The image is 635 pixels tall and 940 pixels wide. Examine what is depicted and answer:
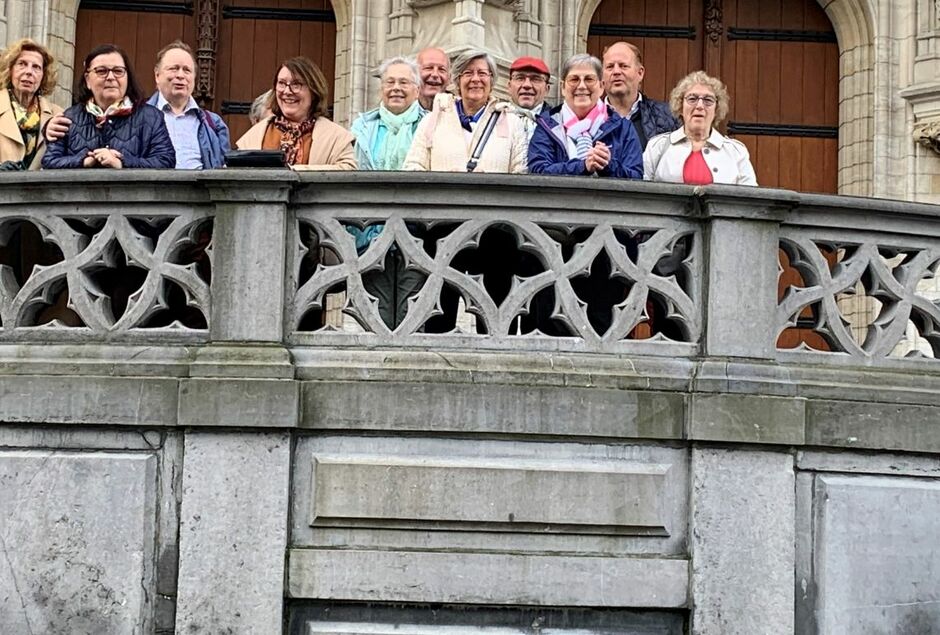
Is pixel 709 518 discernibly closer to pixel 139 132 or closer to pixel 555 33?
pixel 139 132

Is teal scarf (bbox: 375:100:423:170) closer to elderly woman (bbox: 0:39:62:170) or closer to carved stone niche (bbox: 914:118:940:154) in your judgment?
elderly woman (bbox: 0:39:62:170)

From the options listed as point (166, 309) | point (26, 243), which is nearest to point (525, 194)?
point (166, 309)

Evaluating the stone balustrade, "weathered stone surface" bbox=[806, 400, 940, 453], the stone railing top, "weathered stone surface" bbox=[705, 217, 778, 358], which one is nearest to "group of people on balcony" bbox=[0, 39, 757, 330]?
the stone railing top

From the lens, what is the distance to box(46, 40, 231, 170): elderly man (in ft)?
24.2

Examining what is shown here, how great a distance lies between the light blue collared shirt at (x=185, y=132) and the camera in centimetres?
734

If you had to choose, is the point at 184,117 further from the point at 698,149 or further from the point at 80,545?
the point at 698,149

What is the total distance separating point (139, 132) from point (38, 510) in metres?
1.86

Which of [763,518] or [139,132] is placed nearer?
[763,518]

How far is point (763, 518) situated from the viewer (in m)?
6.28

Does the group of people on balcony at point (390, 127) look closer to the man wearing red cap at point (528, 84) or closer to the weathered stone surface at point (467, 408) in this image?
the man wearing red cap at point (528, 84)

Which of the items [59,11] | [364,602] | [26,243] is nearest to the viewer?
[364,602]

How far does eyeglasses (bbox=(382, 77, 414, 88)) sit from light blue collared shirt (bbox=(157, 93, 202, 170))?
98 centimetres

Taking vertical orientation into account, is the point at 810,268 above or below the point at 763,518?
above

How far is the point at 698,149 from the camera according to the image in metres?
7.21
